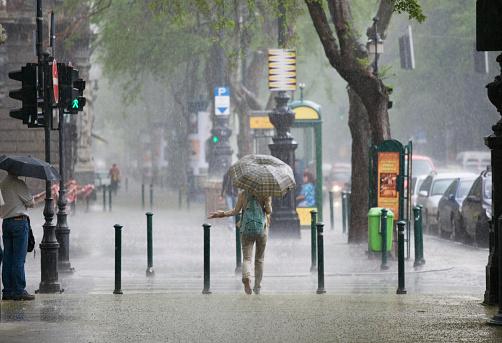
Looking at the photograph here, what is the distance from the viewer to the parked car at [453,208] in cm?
2988

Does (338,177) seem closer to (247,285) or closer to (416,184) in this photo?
(416,184)

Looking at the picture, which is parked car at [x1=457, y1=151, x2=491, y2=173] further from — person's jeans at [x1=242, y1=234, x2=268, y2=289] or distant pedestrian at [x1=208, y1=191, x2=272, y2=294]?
distant pedestrian at [x1=208, y1=191, x2=272, y2=294]

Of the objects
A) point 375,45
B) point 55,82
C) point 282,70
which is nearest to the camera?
point 55,82

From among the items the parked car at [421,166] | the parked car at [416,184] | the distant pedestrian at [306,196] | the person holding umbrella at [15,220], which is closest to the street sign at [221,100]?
the parked car at [421,166]

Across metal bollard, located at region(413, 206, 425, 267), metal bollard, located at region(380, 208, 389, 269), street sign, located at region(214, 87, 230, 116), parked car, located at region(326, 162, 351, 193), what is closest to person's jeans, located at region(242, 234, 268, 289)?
metal bollard, located at region(380, 208, 389, 269)

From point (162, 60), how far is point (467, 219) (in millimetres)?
23558

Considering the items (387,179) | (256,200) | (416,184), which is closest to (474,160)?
(416,184)

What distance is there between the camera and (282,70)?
30.4m

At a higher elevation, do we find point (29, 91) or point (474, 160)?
point (29, 91)

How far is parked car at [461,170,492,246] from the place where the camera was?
2702 centimetres

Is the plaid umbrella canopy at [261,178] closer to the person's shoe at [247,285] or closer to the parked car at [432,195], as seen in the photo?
the person's shoe at [247,285]

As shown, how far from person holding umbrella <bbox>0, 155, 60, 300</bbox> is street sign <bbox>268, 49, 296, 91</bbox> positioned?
1467 centimetres

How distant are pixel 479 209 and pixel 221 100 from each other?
58.5ft

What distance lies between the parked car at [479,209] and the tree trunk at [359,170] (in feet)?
7.16
